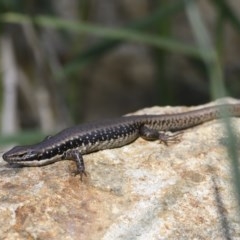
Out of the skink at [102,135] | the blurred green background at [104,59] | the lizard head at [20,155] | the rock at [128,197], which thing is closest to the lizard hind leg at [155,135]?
Answer: the skink at [102,135]

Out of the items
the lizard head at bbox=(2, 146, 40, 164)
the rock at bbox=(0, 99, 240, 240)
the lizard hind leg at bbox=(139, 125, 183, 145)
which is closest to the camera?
the rock at bbox=(0, 99, 240, 240)

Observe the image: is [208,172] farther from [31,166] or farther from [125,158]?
[31,166]

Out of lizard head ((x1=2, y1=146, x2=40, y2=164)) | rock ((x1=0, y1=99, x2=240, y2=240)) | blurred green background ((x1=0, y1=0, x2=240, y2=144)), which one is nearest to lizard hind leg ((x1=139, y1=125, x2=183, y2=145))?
rock ((x1=0, y1=99, x2=240, y2=240))

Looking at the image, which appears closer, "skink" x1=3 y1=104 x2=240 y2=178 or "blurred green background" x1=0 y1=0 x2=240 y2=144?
"skink" x1=3 y1=104 x2=240 y2=178

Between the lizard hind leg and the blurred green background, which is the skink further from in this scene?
the blurred green background

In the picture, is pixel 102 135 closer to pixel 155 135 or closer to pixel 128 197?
pixel 155 135

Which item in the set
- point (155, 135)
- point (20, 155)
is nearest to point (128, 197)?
point (20, 155)

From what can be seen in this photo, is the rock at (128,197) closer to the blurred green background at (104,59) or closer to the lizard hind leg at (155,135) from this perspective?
the lizard hind leg at (155,135)
